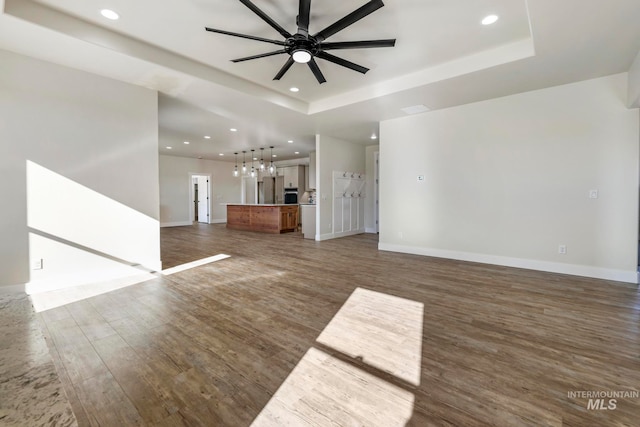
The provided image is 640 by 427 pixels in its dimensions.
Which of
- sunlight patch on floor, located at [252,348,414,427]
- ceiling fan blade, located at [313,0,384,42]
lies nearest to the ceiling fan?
ceiling fan blade, located at [313,0,384,42]

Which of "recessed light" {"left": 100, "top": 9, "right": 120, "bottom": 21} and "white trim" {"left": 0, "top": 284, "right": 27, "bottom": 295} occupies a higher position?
"recessed light" {"left": 100, "top": 9, "right": 120, "bottom": 21}

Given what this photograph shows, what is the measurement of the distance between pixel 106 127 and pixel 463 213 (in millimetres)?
5729

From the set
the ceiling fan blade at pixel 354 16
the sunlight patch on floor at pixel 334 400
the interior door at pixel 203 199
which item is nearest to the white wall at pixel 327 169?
the ceiling fan blade at pixel 354 16

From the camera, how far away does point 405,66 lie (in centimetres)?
379

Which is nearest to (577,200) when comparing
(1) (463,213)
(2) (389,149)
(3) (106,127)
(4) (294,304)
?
(1) (463,213)

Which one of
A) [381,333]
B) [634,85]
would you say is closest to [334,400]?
[381,333]

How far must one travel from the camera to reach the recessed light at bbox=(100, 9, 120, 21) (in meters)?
2.70

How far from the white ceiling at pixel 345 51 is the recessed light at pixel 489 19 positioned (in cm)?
6

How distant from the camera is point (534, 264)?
4312 mm

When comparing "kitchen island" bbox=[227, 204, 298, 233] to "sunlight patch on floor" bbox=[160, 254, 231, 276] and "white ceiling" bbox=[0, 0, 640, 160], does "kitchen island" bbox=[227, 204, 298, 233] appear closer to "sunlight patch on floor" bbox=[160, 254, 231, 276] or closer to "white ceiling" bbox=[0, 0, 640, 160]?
"sunlight patch on floor" bbox=[160, 254, 231, 276]

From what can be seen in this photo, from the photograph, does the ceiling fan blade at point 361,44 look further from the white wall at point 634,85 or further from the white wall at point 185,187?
the white wall at point 185,187

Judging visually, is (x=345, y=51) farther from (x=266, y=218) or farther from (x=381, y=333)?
(x=266, y=218)

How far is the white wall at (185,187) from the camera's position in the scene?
33.8 feet

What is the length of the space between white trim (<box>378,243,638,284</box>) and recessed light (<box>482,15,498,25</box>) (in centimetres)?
347
